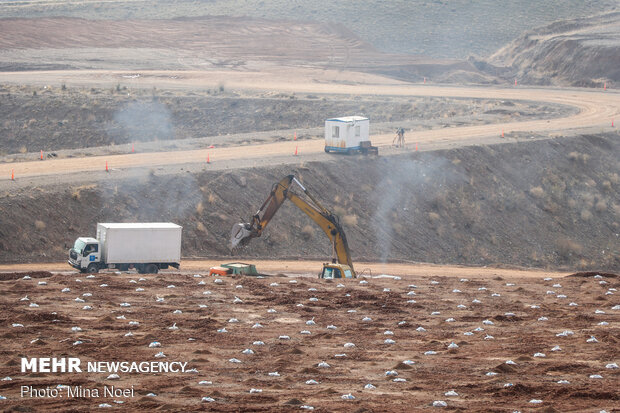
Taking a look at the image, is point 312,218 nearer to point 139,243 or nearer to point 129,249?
point 139,243

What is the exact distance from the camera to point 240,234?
3603 centimetres

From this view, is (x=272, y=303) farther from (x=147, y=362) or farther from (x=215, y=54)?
(x=215, y=54)

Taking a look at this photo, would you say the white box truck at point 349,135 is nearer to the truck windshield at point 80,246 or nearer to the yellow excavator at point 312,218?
the yellow excavator at point 312,218

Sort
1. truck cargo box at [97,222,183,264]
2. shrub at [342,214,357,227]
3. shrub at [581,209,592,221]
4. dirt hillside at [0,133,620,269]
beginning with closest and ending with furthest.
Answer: truck cargo box at [97,222,183,264] < dirt hillside at [0,133,620,269] < shrub at [342,214,357,227] < shrub at [581,209,592,221]

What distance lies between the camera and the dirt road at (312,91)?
176ft

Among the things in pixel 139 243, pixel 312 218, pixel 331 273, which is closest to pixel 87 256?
pixel 139 243

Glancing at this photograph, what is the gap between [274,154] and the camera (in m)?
56.6

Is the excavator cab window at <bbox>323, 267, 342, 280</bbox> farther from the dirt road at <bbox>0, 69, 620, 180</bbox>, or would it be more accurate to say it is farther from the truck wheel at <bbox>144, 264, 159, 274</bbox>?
the dirt road at <bbox>0, 69, 620, 180</bbox>

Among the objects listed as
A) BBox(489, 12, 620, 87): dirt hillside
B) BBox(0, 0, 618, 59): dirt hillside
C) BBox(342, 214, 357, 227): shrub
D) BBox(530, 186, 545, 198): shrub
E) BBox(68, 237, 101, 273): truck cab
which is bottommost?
BBox(68, 237, 101, 273): truck cab

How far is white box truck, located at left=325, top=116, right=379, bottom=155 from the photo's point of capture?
55.9 m

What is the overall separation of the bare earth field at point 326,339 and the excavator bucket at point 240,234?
5.40 feet

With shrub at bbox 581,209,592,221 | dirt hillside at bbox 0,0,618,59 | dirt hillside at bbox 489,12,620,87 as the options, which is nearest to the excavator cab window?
shrub at bbox 581,209,592,221

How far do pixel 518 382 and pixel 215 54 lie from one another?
90161 millimetres

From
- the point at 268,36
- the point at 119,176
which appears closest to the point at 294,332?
the point at 119,176
